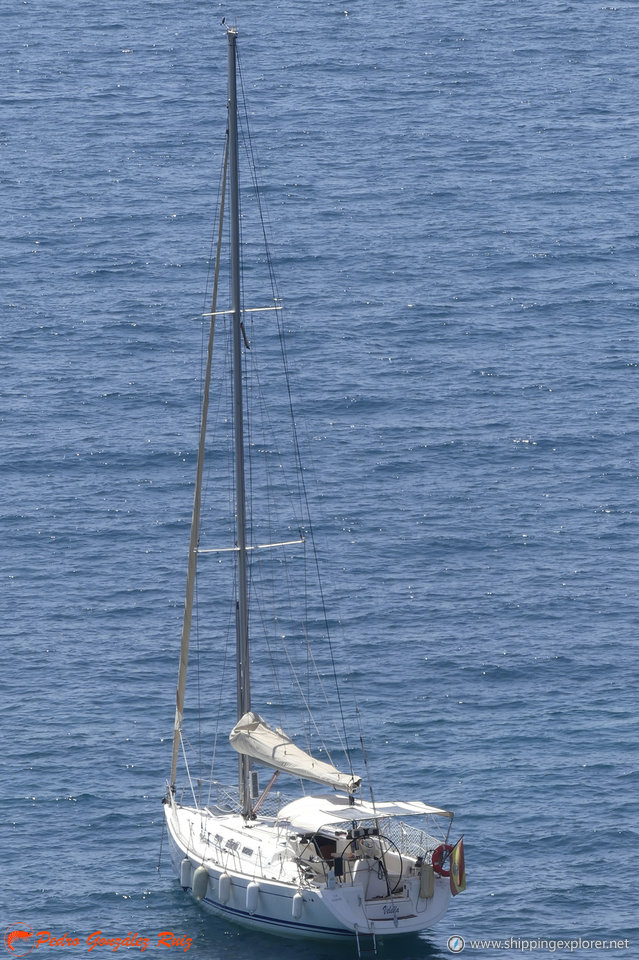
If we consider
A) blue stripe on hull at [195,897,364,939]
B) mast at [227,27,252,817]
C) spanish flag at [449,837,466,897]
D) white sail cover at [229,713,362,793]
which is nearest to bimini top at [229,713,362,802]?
white sail cover at [229,713,362,793]

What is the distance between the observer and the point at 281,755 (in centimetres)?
5916

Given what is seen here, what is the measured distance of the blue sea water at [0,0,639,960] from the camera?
69062 millimetres

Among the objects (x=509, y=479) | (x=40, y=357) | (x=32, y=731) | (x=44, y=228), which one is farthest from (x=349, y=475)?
(x=44, y=228)

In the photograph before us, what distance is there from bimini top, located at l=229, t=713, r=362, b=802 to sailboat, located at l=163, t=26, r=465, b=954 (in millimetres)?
41

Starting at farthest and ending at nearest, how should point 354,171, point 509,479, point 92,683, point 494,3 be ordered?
point 494,3, point 354,171, point 509,479, point 92,683

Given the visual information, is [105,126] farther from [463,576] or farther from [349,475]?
[463,576]

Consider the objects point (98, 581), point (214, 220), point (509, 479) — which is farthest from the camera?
point (214, 220)

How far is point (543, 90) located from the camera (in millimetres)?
163875

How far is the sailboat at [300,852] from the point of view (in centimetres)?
5503

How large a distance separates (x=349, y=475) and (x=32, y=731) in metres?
33.9

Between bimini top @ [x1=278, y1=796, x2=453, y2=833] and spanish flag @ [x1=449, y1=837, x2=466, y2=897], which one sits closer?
spanish flag @ [x1=449, y1=837, x2=466, y2=897]

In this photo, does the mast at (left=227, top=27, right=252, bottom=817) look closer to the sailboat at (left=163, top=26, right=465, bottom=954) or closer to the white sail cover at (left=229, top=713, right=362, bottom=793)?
the sailboat at (left=163, top=26, right=465, bottom=954)

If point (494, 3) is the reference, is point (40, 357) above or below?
below

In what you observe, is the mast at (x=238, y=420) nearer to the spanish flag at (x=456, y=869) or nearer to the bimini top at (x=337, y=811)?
the bimini top at (x=337, y=811)
